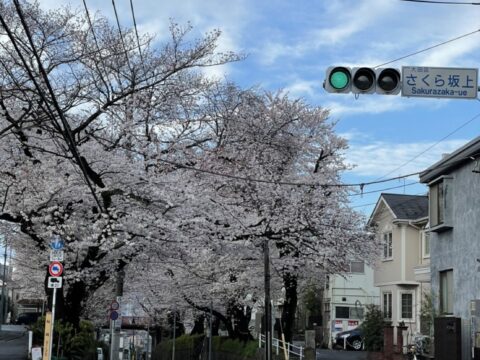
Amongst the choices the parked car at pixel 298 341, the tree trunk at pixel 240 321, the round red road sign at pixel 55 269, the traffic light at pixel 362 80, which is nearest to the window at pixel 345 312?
the parked car at pixel 298 341

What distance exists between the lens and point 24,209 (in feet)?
55.9

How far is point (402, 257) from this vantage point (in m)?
33.3

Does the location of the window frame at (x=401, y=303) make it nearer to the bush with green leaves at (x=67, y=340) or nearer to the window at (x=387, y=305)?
the window at (x=387, y=305)

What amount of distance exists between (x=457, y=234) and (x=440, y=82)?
11.1 meters

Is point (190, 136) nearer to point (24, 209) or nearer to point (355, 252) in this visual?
point (24, 209)

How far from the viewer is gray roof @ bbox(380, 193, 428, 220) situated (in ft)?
113

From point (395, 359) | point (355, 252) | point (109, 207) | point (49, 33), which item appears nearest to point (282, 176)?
point (355, 252)

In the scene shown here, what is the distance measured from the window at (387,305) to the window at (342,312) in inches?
497

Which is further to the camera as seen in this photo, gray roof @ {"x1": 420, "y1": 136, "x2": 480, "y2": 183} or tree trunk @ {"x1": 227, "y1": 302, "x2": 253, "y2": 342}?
tree trunk @ {"x1": 227, "y1": 302, "x2": 253, "y2": 342}

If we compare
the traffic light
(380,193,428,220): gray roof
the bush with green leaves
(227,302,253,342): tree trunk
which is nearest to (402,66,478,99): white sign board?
the traffic light

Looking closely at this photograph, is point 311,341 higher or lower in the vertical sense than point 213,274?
lower

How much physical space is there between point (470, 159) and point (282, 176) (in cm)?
901

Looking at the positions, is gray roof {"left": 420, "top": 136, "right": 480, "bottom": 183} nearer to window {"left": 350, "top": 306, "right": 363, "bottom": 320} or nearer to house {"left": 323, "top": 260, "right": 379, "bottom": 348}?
window {"left": 350, "top": 306, "right": 363, "bottom": 320}

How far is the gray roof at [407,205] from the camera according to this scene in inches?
1353
